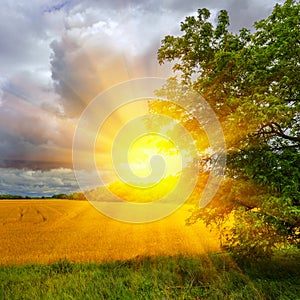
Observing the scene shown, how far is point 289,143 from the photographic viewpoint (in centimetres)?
1114

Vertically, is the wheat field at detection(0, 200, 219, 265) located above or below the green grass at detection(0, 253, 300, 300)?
A: below

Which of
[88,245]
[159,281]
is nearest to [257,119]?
[159,281]

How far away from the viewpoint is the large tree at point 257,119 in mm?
8969

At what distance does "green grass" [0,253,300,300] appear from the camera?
8.22 meters

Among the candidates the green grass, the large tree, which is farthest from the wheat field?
the large tree

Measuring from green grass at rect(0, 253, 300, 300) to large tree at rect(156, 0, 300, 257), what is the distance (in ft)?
3.67

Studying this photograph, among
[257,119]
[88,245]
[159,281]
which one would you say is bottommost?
[88,245]

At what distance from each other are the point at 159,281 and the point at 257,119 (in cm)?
593

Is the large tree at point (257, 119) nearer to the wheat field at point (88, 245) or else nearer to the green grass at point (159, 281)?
the green grass at point (159, 281)

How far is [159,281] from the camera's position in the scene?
9484 millimetres

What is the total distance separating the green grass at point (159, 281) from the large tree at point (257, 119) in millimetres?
1120

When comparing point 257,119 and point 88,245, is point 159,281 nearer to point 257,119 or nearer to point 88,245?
point 257,119

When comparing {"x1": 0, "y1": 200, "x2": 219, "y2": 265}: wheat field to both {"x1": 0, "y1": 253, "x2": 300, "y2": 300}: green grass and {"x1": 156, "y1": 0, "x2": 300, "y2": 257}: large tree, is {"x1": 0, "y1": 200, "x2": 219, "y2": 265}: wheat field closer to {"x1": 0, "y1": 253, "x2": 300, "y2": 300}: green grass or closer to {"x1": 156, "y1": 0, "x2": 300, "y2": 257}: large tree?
{"x1": 0, "y1": 253, "x2": 300, "y2": 300}: green grass

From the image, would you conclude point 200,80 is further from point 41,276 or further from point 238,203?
point 41,276
